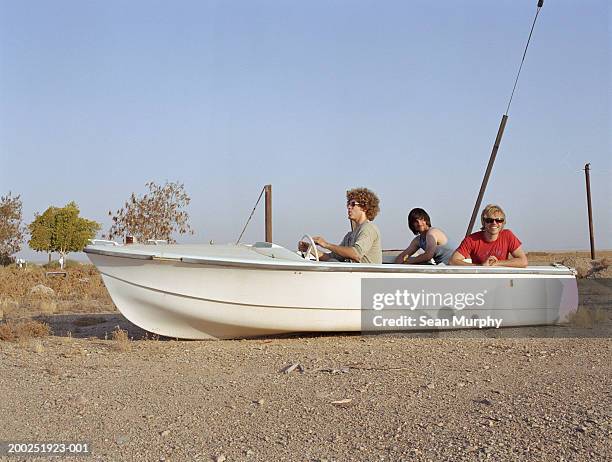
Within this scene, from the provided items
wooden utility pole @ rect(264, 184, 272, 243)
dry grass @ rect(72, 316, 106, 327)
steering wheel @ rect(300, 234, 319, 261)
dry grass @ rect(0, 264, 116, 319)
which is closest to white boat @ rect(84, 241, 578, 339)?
steering wheel @ rect(300, 234, 319, 261)

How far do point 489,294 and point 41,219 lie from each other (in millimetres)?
55317

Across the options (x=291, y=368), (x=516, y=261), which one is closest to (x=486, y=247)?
(x=516, y=261)

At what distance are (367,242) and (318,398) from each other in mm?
3549

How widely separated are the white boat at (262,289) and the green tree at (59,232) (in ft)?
164

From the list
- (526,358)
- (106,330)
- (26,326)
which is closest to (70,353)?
(26,326)

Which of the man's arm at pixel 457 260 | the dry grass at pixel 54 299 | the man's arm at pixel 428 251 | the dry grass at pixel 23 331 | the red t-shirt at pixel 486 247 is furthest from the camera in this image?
the dry grass at pixel 54 299

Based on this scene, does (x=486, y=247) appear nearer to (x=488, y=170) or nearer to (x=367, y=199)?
(x=367, y=199)

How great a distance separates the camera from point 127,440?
3834 mm

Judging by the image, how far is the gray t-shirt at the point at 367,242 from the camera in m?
7.99

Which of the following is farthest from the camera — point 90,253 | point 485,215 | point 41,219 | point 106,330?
point 41,219

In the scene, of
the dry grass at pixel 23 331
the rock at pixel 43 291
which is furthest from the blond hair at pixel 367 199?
the rock at pixel 43 291

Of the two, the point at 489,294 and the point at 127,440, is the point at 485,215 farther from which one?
the point at 127,440

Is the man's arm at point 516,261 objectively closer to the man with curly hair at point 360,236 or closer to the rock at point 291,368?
the man with curly hair at point 360,236

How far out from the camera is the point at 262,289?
7.43 meters
